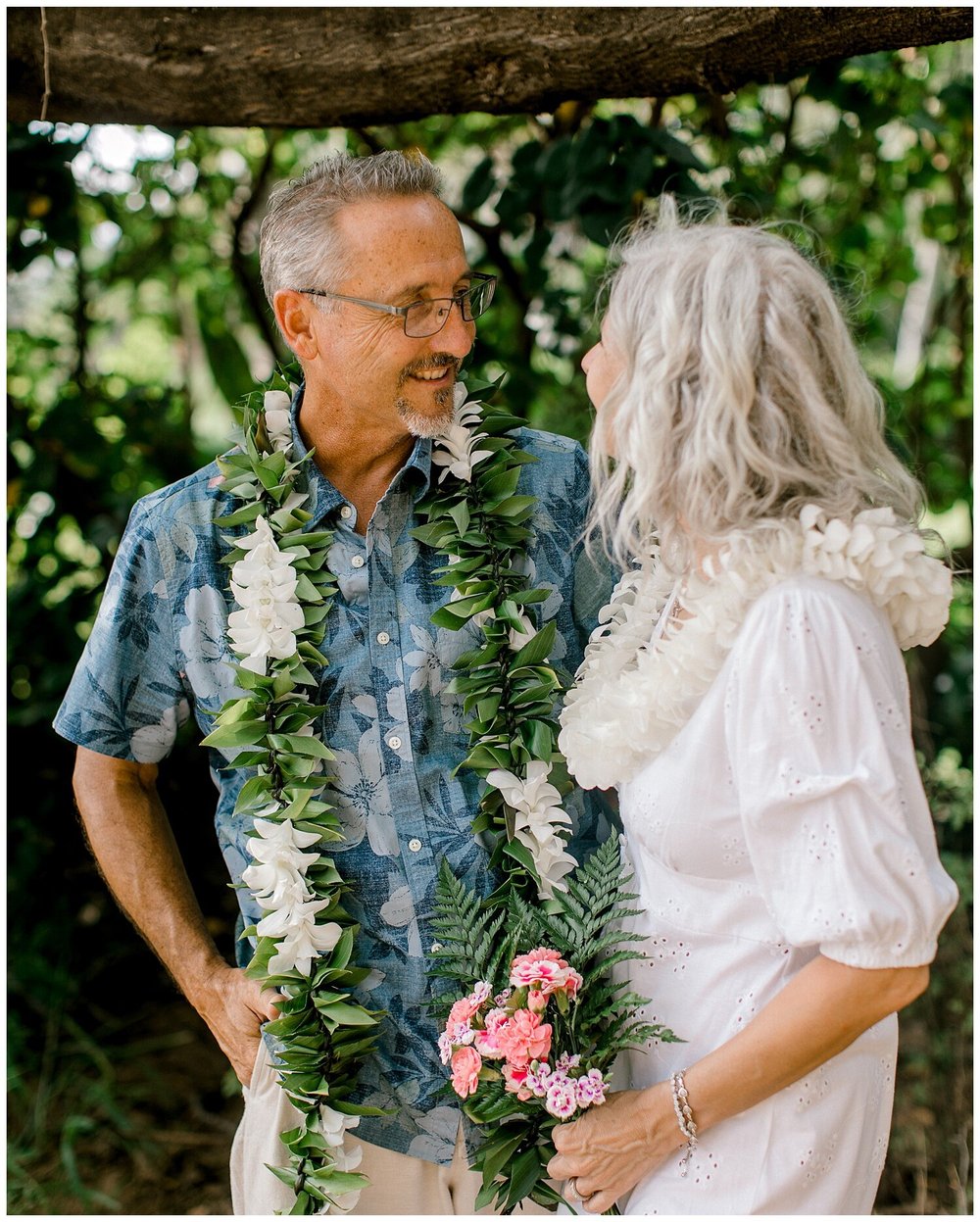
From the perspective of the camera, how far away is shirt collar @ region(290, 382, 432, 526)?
6.23 ft

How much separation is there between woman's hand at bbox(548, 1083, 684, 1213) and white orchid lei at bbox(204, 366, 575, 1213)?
346 mm

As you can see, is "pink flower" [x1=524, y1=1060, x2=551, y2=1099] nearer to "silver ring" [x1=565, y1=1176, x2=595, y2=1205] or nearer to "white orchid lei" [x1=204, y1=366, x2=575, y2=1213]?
"silver ring" [x1=565, y1=1176, x2=595, y2=1205]

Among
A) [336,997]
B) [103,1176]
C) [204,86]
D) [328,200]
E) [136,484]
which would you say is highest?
[204,86]

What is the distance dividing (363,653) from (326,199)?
2.63 ft

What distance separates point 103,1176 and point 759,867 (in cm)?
273

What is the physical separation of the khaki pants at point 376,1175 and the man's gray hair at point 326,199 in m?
1.34

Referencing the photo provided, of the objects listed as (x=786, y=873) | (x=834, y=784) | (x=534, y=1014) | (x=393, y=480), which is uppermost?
(x=393, y=480)

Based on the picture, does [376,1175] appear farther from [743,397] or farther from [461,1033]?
[743,397]

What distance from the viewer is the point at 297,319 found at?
6.46ft

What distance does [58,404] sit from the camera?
10.9ft

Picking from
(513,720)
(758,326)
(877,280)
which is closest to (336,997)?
(513,720)

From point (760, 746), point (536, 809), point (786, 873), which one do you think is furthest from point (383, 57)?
point (786, 873)

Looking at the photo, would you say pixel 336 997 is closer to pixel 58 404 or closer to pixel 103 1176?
pixel 103 1176

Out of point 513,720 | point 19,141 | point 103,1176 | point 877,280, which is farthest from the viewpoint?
point 877,280
